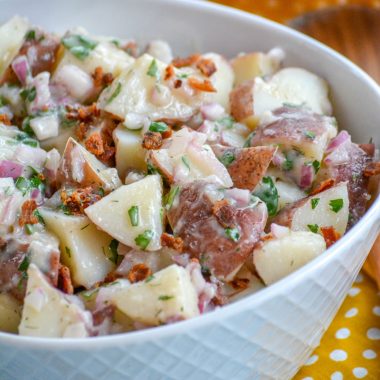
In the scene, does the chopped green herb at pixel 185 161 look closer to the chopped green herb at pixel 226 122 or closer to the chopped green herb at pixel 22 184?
the chopped green herb at pixel 226 122

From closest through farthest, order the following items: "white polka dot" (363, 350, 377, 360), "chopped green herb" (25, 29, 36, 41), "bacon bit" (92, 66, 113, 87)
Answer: "white polka dot" (363, 350, 377, 360)
"bacon bit" (92, 66, 113, 87)
"chopped green herb" (25, 29, 36, 41)

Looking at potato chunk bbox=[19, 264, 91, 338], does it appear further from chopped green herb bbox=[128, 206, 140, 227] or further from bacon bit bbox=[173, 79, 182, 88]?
bacon bit bbox=[173, 79, 182, 88]

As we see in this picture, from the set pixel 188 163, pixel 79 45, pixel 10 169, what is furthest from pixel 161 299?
pixel 79 45

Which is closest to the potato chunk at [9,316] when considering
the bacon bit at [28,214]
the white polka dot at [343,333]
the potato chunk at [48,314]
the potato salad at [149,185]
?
the potato salad at [149,185]

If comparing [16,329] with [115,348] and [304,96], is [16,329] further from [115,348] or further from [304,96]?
[304,96]

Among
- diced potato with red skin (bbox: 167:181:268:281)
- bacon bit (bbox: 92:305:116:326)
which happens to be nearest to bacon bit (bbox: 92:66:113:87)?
diced potato with red skin (bbox: 167:181:268:281)

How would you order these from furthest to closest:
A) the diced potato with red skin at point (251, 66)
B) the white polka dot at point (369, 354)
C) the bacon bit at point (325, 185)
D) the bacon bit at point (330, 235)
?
the diced potato with red skin at point (251, 66) < the white polka dot at point (369, 354) < the bacon bit at point (325, 185) < the bacon bit at point (330, 235)
